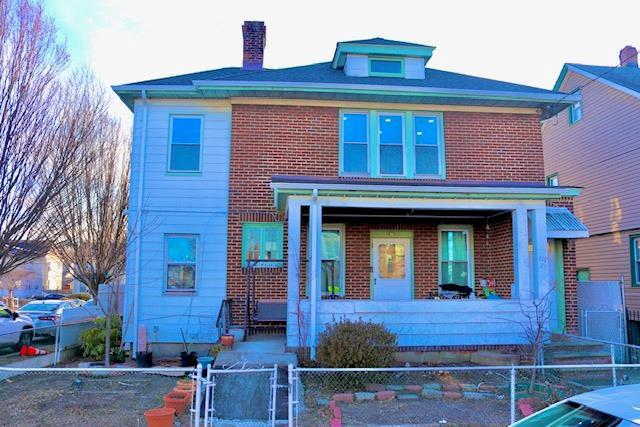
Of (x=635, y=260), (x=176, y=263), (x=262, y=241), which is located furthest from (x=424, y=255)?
(x=635, y=260)

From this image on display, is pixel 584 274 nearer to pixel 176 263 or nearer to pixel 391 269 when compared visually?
pixel 391 269

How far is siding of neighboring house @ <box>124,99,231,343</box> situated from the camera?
12094 mm

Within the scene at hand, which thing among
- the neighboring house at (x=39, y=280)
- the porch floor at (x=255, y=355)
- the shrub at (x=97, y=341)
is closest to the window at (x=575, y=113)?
the porch floor at (x=255, y=355)

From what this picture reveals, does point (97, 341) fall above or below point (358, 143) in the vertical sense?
below

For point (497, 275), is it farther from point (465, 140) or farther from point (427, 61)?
point (427, 61)

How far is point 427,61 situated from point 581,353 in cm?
809

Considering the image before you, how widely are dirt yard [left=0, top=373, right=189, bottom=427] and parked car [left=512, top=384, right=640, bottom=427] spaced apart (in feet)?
17.2

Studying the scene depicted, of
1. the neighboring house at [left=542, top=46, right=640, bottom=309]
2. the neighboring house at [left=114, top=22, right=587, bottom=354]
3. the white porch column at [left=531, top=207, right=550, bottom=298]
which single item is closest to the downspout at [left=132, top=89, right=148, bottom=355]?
the neighboring house at [left=114, top=22, right=587, bottom=354]

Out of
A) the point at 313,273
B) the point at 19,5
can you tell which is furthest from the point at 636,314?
the point at 19,5

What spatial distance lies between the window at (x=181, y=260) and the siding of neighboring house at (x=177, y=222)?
14 cm

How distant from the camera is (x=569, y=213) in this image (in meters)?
12.5

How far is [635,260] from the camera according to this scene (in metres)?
16.8

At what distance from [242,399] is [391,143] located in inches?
284

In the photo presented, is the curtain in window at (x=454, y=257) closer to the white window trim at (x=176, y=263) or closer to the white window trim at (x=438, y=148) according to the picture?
the white window trim at (x=438, y=148)
